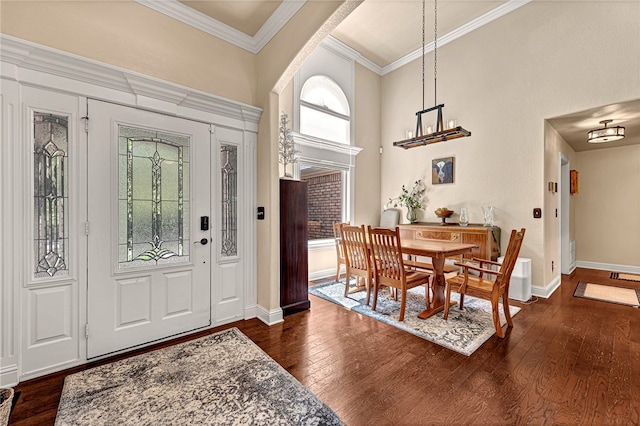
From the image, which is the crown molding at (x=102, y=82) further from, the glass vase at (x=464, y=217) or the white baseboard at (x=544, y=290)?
the white baseboard at (x=544, y=290)

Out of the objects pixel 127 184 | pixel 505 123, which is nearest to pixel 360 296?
pixel 127 184

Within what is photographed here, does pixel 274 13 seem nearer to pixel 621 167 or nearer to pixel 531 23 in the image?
pixel 531 23

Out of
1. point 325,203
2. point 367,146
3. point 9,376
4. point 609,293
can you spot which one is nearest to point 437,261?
point 325,203

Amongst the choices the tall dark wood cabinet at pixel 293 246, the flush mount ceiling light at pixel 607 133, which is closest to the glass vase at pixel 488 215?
the flush mount ceiling light at pixel 607 133

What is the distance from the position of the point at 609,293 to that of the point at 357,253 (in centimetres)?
379

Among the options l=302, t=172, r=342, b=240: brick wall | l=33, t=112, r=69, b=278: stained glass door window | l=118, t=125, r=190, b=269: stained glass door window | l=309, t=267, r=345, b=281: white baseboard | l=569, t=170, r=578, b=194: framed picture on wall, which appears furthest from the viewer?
l=302, t=172, r=342, b=240: brick wall

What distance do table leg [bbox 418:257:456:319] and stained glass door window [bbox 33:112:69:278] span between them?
11.4ft

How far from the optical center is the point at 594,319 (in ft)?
10.3

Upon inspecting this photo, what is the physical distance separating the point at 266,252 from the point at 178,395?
154 centimetres

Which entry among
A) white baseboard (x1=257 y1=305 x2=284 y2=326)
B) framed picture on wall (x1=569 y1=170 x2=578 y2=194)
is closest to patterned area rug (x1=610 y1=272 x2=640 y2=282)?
framed picture on wall (x1=569 y1=170 x2=578 y2=194)

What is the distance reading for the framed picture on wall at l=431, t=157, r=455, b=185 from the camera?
504 centimetres

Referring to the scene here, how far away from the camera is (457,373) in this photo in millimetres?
2119

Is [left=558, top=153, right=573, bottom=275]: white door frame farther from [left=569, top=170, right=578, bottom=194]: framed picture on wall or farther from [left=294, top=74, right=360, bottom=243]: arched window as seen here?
[left=294, top=74, right=360, bottom=243]: arched window

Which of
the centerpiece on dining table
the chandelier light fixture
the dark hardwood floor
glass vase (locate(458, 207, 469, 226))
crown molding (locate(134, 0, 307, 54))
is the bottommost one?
the dark hardwood floor
